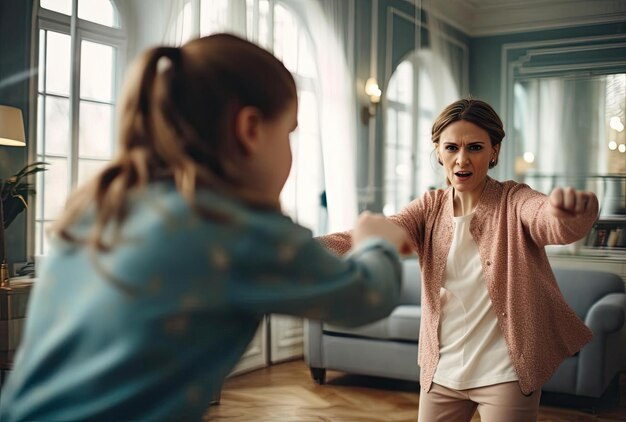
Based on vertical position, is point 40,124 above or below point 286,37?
below

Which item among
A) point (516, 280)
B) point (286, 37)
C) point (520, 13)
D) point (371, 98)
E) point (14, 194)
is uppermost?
point (520, 13)

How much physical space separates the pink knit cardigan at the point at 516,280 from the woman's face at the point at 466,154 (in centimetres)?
6

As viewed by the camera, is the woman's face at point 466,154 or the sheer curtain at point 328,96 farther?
the sheer curtain at point 328,96

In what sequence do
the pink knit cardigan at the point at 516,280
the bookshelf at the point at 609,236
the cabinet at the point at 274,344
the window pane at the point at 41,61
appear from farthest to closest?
1. the bookshelf at the point at 609,236
2. the cabinet at the point at 274,344
3. the window pane at the point at 41,61
4. the pink knit cardigan at the point at 516,280

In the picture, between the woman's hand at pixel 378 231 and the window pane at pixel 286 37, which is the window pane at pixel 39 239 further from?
the woman's hand at pixel 378 231

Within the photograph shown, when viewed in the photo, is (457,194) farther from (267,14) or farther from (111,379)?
(267,14)

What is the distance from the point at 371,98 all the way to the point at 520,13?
1.50 metres

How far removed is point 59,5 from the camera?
3375 mm

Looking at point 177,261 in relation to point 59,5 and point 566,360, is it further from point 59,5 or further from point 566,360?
point 566,360

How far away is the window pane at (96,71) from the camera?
345 centimetres

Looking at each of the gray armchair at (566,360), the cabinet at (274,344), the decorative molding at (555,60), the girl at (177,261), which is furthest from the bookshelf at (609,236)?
the girl at (177,261)

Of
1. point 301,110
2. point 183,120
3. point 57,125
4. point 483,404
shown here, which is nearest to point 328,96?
point 301,110

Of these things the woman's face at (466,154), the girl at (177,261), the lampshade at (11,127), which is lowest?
the girl at (177,261)

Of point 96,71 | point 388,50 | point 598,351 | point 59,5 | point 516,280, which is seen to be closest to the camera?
point 516,280
